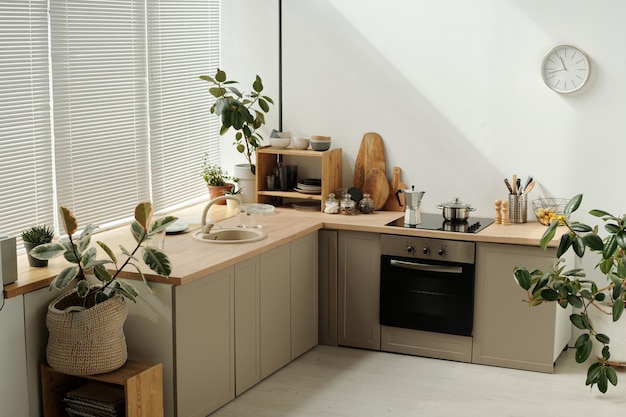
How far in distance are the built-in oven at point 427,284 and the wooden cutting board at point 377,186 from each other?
53cm

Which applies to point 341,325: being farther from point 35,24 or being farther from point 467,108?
point 35,24

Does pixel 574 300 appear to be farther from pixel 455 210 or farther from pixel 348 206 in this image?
pixel 348 206

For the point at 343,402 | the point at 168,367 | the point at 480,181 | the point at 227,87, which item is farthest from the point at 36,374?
the point at 480,181

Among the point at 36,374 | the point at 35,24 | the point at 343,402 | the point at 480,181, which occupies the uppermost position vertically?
the point at 35,24

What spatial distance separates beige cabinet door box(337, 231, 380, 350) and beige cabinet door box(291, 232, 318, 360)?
17 centimetres

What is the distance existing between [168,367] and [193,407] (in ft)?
0.96

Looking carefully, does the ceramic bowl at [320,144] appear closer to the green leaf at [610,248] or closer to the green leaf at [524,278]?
the green leaf at [524,278]

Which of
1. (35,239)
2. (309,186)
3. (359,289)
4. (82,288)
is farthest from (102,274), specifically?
(309,186)

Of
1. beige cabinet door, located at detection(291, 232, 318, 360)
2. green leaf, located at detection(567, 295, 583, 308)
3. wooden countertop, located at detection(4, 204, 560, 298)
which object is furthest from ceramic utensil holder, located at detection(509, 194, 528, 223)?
green leaf, located at detection(567, 295, 583, 308)

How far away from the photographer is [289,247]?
5348 millimetres

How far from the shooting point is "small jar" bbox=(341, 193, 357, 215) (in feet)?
19.2

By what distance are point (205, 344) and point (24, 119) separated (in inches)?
60.5

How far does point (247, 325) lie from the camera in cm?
493

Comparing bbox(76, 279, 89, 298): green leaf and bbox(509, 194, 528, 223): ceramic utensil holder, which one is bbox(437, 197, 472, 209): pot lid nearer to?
bbox(509, 194, 528, 223): ceramic utensil holder
